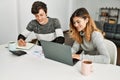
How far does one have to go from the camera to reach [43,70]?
1418mm

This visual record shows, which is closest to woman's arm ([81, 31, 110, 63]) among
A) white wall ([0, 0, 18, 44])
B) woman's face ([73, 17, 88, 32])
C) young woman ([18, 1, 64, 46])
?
woman's face ([73, 17, 88, 32])

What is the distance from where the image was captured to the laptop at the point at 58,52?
4.70 feet

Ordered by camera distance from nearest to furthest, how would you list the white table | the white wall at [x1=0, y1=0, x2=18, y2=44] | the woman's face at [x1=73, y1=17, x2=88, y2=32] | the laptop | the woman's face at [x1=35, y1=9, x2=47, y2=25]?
the white table < the laptop < the woman's face at [x1=73, y1=17, x2=88, y2=32] < the woman's face at [x1=35, y1=9, x2=47, y2=25] < the white wall at [x1=0, y1=0, x2=18, y2=44]

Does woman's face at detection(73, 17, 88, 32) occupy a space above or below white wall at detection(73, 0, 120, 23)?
below

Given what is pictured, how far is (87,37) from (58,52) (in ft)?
1.27

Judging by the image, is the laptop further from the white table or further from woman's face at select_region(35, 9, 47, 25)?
woman's face at select_region(35, 9, 47, 25)

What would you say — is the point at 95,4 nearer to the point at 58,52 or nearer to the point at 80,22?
the point at 80,22

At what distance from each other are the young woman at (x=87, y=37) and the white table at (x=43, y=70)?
0.09 metres

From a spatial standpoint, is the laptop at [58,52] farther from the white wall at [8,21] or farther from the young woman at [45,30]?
the white wall at [8,21]

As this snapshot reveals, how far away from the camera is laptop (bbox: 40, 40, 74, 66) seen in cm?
143

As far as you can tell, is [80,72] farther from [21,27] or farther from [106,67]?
[21,27]

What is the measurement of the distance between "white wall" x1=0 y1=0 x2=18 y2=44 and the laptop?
97.4 inches

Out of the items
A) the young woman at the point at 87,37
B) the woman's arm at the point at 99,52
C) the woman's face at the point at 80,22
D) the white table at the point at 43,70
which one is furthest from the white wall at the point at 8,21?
the woman's arm at the point at 99,52

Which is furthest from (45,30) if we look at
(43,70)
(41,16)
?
(43,70)
